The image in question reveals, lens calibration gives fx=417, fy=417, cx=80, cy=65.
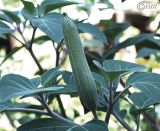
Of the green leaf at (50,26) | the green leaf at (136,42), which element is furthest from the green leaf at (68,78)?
the green leaf at (136,42)

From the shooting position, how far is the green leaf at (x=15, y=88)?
537 millimetres

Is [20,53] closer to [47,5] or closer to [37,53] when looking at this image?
[37,53]

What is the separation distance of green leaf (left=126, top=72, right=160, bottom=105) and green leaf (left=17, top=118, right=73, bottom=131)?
0.11 metres

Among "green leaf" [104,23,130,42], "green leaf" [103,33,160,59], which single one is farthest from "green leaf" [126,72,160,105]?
"green leaf" [104,23,130,42]

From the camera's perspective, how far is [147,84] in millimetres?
604

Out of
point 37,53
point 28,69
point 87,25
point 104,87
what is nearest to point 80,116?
point 87,25

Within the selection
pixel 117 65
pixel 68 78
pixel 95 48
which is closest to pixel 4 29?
pixel 68 78

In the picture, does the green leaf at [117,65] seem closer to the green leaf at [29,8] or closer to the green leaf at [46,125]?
the green leaf at [46,125]

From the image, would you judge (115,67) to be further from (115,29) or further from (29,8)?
(115,29)

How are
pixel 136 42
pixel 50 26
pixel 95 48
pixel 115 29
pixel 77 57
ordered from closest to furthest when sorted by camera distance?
pixel 77 57 → pixel 50 26 → pixel 136 42 → pixel 115 29 → pixel 95 48

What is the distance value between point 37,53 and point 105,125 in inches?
76.9

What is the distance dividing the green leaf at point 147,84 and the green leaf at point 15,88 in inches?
4.7

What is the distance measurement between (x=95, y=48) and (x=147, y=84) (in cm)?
204

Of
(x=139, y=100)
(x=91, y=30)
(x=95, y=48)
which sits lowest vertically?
(x=95, y=48)
